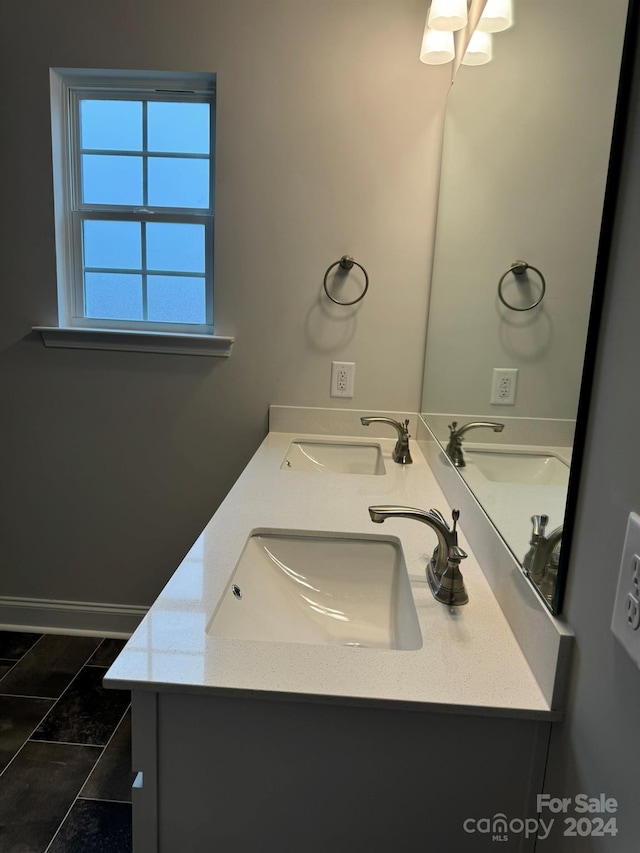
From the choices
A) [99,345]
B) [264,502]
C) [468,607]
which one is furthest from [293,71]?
[468,607]

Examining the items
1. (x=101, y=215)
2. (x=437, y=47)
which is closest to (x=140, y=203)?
(x=101, y=215)

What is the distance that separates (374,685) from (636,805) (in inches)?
13.2

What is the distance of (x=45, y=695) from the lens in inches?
79.2

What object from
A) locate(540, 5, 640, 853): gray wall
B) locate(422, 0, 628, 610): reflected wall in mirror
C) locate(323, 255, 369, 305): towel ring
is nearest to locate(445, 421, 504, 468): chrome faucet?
locate(422, 0, 628, 610): reflected wall in mirror

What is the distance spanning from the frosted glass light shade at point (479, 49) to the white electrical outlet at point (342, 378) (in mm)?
1003

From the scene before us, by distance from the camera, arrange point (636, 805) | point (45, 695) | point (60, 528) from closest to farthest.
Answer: point (636, 805)
point (45, 695)
point (60, 528)

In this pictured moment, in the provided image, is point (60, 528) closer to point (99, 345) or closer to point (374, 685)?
point (99, 345)

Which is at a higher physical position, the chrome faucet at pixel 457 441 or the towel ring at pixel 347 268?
the towel ring at pixel 347 268

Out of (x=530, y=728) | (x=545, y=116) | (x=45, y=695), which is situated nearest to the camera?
(x=530, y=728)

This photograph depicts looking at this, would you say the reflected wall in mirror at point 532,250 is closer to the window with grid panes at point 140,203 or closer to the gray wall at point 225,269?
the gray wall at point 225,269

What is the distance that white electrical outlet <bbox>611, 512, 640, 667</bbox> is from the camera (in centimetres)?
59

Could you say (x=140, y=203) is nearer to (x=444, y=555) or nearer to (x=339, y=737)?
(x=444, y=555)

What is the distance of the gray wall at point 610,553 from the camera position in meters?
0.61

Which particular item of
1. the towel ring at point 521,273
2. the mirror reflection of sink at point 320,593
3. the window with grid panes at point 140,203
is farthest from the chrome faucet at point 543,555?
the window with grid panes at point 140,203
